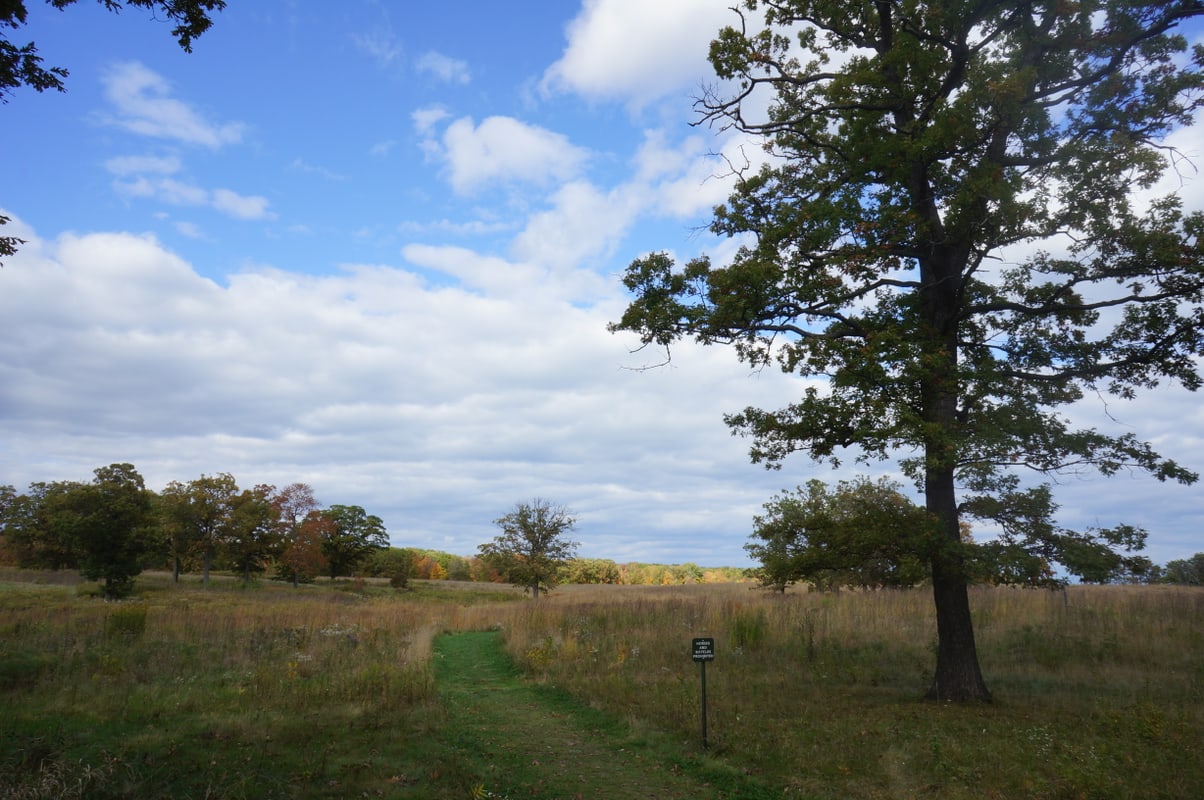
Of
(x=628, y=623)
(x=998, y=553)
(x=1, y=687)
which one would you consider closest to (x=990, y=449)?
(x=998, y=553)

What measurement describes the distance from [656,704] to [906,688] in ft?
16.8

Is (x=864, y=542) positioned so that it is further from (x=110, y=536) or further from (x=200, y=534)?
(x=200, y=534)

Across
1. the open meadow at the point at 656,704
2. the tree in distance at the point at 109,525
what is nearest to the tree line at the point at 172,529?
the tree in distance at the point at 109,525

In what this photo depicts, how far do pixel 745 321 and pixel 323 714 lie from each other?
957 cm

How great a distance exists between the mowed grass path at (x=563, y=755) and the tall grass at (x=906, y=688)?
563mm

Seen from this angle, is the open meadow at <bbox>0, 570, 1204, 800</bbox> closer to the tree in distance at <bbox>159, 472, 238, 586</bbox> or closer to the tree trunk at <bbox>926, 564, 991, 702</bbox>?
the tree trunk at <bbox>926, 564, 991, 702</bbox>

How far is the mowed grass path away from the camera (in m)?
7.50

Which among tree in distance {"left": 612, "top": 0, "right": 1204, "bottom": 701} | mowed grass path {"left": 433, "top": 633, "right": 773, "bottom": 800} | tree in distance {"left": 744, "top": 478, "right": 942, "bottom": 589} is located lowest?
mowed grass path {"left": 433, "top": 633, "right": 773, "bottom": 800}

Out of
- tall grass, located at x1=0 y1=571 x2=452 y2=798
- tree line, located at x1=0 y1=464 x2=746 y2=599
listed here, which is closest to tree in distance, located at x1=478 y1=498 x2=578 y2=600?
tree line, located at x1=0 y1=464 x2=746 y2=599

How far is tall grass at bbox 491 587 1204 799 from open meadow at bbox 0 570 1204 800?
51 mm

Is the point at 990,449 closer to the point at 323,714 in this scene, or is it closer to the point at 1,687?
the point at 323,714

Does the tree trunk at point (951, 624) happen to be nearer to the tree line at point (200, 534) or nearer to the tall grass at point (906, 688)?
the tall grass at point (906, 688)

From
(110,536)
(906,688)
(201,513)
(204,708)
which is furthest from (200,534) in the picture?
(906,688)

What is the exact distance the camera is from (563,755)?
350 inches
